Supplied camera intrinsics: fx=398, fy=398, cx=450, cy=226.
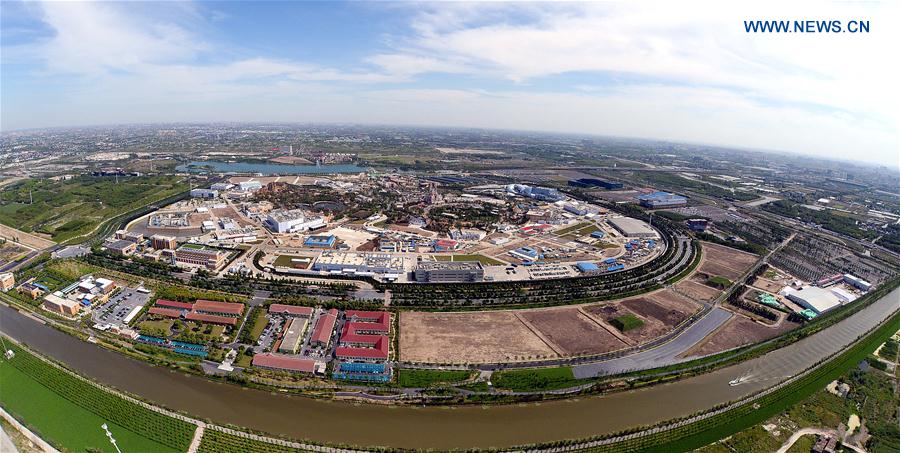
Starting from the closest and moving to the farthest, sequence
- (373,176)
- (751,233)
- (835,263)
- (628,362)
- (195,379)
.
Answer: (195,379)
(628,362)
(835,263)
(751,233)
(373,176)

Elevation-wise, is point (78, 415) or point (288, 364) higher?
point (288, 364)

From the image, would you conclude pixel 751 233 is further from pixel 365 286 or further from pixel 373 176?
pixel 373 176

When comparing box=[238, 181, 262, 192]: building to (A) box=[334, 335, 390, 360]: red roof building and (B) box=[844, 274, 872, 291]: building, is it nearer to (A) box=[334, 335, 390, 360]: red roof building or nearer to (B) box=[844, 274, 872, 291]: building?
(A) box=[334, 335, 390, 360]: red roof building

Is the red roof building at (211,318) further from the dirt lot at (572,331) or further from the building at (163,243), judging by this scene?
the dirt lot at (572,331)

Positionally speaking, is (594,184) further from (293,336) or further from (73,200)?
(73,200)

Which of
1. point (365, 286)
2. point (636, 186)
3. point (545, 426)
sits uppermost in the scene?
point (636, 186)

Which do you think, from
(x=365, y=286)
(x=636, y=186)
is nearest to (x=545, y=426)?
(x=365, y=286)

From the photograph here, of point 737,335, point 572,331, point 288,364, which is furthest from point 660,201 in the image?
point 288,364

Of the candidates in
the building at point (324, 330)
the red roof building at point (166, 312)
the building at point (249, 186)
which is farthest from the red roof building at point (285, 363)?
the building at point (249, 186)
